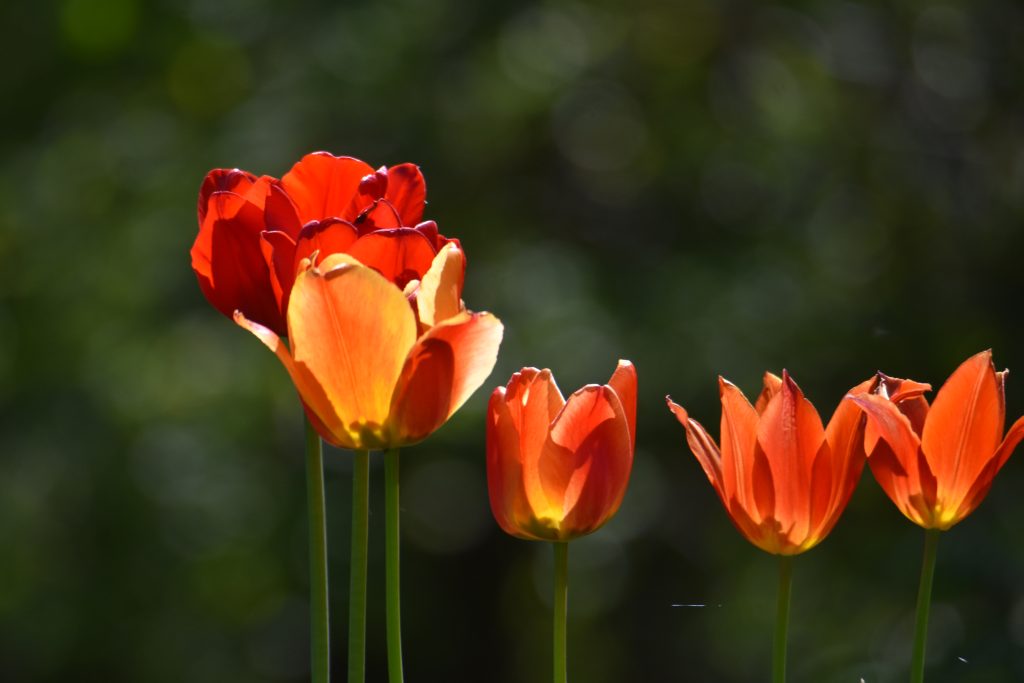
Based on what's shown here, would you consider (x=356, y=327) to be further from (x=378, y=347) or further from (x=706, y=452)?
(x=706, y=452)

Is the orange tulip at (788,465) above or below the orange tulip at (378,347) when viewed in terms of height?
below

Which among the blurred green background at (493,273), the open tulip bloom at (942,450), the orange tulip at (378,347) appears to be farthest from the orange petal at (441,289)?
the blurred green background at (493,273)

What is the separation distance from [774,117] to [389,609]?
102 inches

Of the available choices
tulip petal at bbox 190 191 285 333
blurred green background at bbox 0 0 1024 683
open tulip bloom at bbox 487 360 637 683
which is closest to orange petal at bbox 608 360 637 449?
open tulip bloom at bbox 487 360 637 683

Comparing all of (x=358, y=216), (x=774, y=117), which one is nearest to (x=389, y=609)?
(x=358, y=216)

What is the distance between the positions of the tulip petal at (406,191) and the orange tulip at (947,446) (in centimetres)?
16

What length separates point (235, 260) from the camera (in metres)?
0.44

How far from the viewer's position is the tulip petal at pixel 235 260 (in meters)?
0.44

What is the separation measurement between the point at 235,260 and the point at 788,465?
181 mm

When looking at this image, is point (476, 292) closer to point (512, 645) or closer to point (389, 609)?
point (512, 645)

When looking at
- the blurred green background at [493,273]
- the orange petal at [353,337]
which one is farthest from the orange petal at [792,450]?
the blurred green background at [493,273]

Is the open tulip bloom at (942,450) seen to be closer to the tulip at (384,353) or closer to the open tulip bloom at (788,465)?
the open tulip bloom at (788,465)

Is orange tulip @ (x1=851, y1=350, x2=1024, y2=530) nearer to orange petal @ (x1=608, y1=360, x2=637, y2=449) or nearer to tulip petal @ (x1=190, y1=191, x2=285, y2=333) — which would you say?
orange petal @ (x1=608, y1=360, x2=637, y2=449)

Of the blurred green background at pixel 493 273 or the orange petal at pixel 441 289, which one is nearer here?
the orange petal at pixel 441 289
